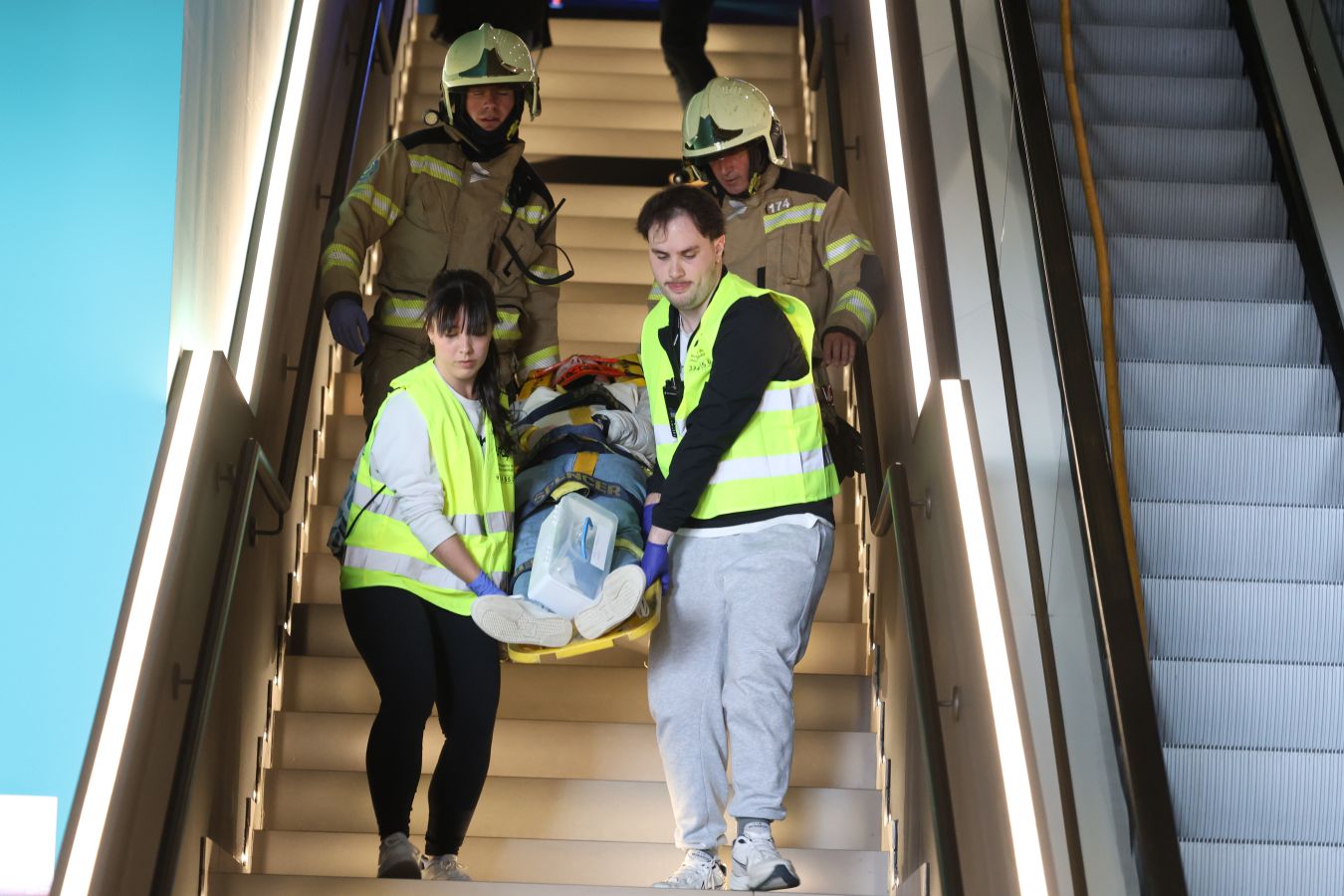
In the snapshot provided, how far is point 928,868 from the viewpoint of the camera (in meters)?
3.90

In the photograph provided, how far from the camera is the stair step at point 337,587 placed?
551 cm

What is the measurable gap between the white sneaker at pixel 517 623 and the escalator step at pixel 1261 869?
5.47 feet

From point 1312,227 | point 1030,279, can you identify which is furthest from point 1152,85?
point 1030,279

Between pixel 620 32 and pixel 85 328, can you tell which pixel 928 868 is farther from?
pixel 620 32

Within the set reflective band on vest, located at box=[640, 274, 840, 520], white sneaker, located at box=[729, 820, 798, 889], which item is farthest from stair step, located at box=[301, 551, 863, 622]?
white sneaker, located at box=[729, 820, 798, 889]

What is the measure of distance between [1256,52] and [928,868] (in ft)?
12.2

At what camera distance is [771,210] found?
531 cm

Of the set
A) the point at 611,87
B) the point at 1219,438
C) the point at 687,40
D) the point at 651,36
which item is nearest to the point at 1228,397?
the point at 1219,438

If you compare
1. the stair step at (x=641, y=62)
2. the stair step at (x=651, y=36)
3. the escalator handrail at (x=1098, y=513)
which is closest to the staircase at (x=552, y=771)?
the escalator handrail at (x=1098, y=513)

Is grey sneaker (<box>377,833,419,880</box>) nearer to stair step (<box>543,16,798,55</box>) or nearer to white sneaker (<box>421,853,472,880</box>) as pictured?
white sneaker (<box>421,853,472,880</box>)

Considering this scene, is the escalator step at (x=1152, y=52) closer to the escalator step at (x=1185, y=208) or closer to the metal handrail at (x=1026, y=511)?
the escalator step at (x=1185, y=208)

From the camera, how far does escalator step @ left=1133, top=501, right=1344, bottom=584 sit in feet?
15.8

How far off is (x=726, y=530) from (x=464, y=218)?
1.69m

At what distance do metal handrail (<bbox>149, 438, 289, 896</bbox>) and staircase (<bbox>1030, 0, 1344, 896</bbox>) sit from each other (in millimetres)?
2396
